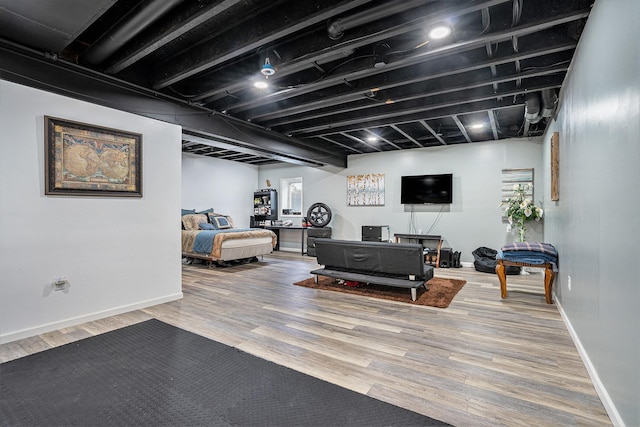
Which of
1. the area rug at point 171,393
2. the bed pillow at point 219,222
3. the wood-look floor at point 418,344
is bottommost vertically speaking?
the wood-look floor at point 418,344

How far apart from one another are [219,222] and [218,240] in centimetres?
139

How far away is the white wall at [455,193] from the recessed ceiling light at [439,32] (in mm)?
4640

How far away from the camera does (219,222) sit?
7391 mm

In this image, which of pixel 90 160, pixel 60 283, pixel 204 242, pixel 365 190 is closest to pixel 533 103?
pixel 365 190

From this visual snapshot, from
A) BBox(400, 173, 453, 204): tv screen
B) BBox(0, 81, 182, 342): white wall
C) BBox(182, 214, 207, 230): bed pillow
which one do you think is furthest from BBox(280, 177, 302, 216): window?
BBox(0, 81, 182, 342): white wall

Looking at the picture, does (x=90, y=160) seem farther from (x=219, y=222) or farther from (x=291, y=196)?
(x=291, y=196)

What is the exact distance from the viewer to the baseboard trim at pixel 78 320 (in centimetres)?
278

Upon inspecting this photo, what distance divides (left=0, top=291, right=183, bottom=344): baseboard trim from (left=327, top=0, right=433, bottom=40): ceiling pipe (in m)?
3.53

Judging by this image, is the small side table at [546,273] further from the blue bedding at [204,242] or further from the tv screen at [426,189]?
the blue bedding at [204,242]

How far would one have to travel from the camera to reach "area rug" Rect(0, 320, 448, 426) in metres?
1.73

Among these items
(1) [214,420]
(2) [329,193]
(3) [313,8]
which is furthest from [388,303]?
(2) [329,193]

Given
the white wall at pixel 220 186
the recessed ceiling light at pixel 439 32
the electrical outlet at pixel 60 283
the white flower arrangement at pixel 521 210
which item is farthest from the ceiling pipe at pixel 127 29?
the white flower arrangement at pixel 521 210

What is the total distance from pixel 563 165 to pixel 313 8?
2998mm

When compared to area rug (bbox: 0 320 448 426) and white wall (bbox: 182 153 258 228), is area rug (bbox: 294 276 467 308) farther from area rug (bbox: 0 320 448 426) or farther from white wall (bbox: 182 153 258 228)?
white wall (bbox: 182 153 258 228)
